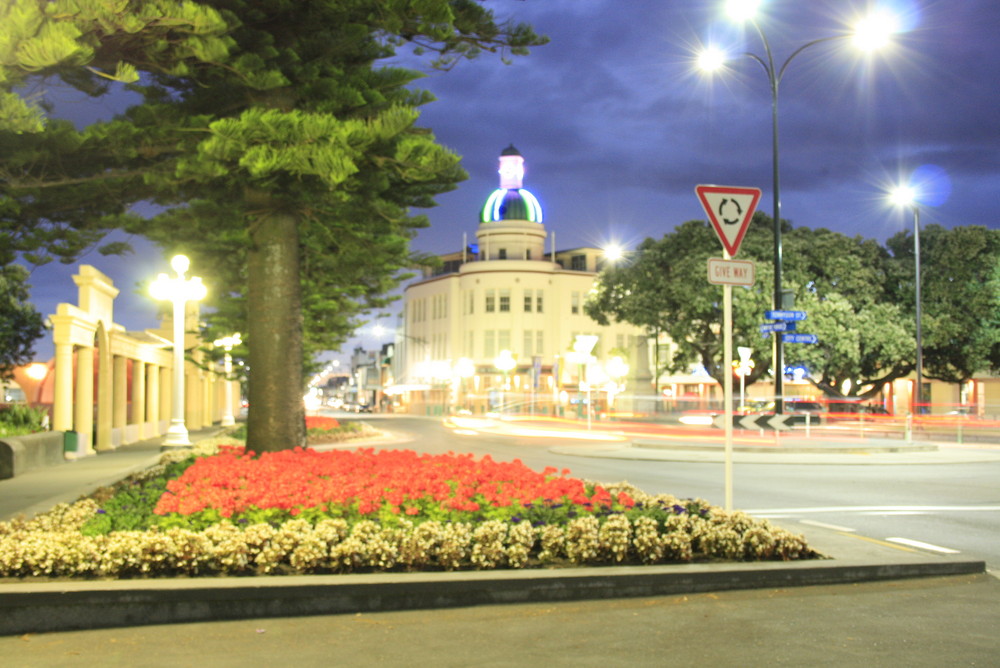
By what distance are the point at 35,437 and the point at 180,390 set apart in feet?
11.9

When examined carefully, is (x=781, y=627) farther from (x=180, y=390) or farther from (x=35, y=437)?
(x=180, y=390)

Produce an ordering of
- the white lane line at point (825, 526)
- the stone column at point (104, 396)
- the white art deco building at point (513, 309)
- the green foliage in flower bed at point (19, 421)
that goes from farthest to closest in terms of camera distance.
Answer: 1. the white art deco building at point (513, 309)
2. the stone column at point (104, 396)
3. the green foliage in flower bed at point (19, 421)
4. the white lane line at point (825, 526)

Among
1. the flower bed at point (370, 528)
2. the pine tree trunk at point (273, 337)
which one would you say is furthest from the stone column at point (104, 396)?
the flower bed at point (370, 528)

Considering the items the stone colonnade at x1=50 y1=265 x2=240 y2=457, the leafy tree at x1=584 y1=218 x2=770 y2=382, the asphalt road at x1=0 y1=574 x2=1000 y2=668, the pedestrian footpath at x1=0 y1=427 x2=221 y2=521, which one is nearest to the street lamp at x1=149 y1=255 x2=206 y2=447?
the pedestrian footpath at x1=0 y1=427 x2=221 y2=521

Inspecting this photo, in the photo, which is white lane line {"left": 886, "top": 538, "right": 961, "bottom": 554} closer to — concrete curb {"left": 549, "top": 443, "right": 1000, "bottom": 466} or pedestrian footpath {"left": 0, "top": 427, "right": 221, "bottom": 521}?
pedestrian footpath {"left": 0, "top": 427, "right": 221, "bottom": 521}

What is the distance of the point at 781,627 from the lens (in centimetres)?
652

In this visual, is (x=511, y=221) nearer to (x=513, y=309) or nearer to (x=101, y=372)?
(x=513, y=309)

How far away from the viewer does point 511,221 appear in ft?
293

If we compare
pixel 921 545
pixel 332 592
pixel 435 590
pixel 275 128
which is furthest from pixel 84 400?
pixel 921 545

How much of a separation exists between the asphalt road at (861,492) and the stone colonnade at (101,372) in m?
10.1

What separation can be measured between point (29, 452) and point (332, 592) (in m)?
14.0

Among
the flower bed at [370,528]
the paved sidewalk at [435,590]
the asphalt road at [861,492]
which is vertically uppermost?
the flower bed at [370,528]

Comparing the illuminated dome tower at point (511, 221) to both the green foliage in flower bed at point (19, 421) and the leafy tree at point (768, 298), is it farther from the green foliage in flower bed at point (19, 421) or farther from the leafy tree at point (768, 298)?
the green foliage in flower bed at point (19, 421)

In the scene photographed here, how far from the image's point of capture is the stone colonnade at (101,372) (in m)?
22.2
